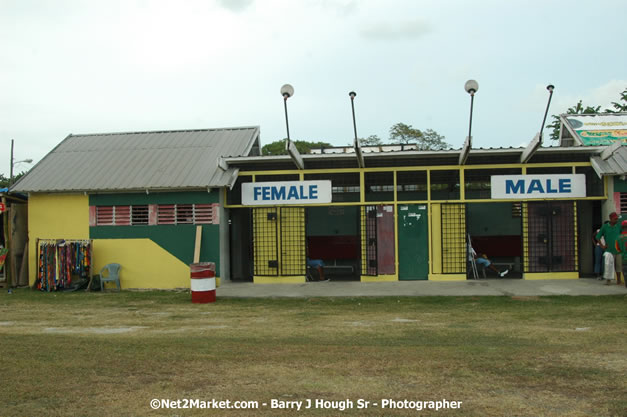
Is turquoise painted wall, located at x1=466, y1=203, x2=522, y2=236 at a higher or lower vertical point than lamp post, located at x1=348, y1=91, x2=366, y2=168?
lower

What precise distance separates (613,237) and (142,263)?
12733mm

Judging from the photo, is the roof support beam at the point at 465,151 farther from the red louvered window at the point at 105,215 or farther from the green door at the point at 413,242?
the red louvered window at the point at 105,215

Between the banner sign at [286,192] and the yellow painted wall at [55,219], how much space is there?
489 centimetres

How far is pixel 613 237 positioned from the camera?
14.1 m

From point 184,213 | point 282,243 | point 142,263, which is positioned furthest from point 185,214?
point 282,243

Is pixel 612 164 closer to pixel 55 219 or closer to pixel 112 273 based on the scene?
pixel 112 273

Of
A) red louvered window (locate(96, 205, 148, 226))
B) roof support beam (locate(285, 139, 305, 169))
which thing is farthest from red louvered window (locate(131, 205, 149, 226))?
Result: roof support beam (locate(285, 139, 305, 169))

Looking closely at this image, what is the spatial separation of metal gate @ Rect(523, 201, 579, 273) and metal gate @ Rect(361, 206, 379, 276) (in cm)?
412

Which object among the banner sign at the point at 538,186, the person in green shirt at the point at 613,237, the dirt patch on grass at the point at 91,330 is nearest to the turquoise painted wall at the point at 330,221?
the banner sign at the point at 538,186

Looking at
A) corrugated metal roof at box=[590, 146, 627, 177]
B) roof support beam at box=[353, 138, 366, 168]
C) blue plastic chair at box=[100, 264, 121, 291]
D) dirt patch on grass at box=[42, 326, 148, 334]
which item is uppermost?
roof support beam at box=[353, 138, 366, 168]

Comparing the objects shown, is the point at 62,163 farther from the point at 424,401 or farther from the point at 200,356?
the point at 424,401

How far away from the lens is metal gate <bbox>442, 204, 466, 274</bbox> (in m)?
15.5

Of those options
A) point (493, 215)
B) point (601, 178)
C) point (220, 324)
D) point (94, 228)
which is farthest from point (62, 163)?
point (601, 178)

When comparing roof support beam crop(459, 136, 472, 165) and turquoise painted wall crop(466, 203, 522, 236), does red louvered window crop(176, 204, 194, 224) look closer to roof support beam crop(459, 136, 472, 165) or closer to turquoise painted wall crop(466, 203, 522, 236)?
roof support beam crop(459, 136, 472, 165)
